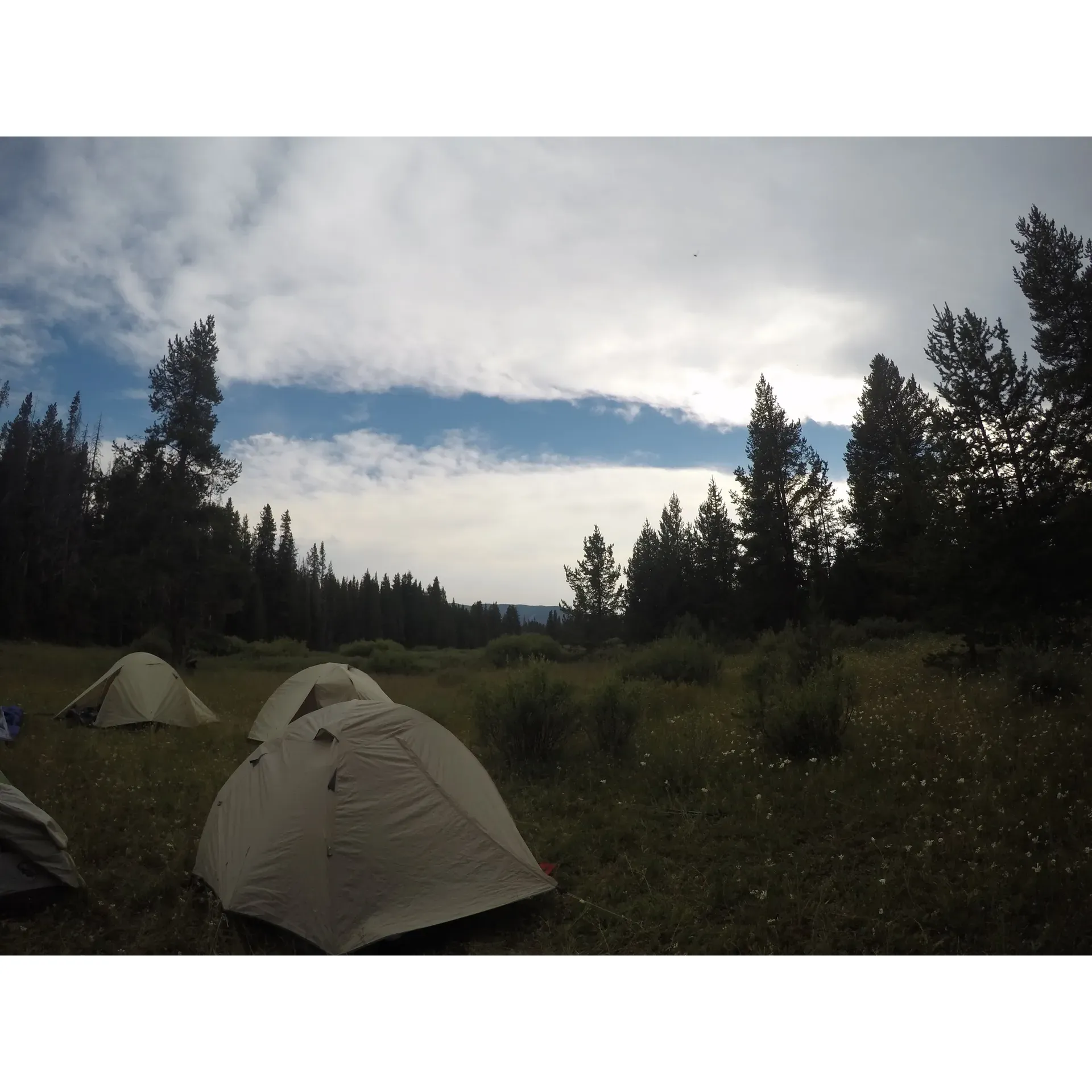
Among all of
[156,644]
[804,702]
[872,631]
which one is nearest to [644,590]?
[872,631]

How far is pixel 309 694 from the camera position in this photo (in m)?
10.9

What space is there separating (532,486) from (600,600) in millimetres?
24681

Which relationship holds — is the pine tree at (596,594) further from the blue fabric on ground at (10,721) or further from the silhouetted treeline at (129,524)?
the blue fabric on ground at (10,721)

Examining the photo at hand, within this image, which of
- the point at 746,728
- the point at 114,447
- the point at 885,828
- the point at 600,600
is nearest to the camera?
the point at 885,828

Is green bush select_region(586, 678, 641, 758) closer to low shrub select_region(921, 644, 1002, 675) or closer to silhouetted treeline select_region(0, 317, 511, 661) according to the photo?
low shrub select_region(921, 644, 1002, 675)

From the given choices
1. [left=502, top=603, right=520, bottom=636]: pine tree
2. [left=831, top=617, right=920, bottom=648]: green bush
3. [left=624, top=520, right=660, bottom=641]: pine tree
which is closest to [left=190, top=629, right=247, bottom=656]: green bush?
[left=624, top=520, right=660, bottom=641]: pine tree

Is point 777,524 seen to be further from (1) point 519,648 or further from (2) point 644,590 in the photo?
(1) point 519,648

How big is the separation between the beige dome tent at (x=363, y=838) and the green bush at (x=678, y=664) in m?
8.99

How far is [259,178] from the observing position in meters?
6.82

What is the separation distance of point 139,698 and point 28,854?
25.5 feet

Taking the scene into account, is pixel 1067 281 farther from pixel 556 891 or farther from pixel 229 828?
pixel 229 828

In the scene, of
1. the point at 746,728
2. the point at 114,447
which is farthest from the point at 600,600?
the point at 746,728

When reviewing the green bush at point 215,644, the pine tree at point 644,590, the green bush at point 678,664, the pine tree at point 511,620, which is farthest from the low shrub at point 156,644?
the pine tree at point 511,620

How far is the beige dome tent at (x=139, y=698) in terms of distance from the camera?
1161 cm
